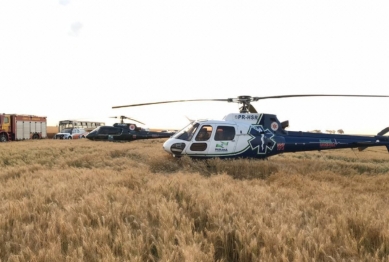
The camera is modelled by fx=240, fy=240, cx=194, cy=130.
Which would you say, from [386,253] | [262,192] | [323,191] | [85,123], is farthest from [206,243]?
[85,123]

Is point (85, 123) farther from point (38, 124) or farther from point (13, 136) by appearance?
point (13, 136)

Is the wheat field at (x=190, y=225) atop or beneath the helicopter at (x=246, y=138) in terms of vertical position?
beneath

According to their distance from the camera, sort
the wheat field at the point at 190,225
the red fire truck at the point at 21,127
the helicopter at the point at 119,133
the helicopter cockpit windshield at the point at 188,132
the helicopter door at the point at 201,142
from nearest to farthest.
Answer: the wheat field at the point at 190,225 → the helicopter door at the point at 201,142 → the helicopter cockpit windshield at the point at 188,132 → the helicopter at the point at 119,133 → the red fire truck at the point at 21,127

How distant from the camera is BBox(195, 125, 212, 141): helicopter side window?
938 cm

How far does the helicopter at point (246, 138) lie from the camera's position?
9.39m

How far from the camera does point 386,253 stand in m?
2.50

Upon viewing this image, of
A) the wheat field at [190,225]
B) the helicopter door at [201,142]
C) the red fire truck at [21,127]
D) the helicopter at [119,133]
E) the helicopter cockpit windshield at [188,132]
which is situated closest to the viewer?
the wheat field at [190,225]

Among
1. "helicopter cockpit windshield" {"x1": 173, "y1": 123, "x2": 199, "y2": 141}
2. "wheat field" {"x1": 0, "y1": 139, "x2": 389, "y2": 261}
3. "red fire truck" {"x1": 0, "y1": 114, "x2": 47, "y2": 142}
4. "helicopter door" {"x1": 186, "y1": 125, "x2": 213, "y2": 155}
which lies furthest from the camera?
"red fire truck" {"x1": 0, "y1": 114, "x2": 47, "y2": 142}

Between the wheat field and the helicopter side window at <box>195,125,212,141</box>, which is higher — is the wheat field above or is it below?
below

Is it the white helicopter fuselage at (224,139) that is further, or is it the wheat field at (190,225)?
the white helicopter fuselage at (224,139)

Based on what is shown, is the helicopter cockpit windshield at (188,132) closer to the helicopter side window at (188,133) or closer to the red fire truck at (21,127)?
the helicopter side window at (188,133)

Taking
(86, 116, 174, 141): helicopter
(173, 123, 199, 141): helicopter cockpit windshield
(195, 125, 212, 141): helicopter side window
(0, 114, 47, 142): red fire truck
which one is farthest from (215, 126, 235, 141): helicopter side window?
(0, 114, 47, 142): red fire truck

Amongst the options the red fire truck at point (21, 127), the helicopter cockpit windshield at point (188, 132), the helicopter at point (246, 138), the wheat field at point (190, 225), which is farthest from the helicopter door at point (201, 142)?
the red fire truck at point (21, 127)

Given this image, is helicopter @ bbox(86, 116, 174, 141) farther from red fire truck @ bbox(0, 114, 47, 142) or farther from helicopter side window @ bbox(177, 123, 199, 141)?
helicopter side window @ bbox(177, 123, 199, 141)
